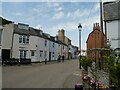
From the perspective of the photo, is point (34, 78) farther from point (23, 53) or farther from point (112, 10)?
point (23, 53)

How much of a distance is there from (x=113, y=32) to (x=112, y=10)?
319cm

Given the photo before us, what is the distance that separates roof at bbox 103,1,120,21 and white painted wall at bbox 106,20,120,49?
0.58 meters

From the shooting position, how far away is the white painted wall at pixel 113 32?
84.7ft

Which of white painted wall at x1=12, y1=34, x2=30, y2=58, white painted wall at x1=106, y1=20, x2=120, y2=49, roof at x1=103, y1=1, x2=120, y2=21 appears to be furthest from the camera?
white painted wall at x1=12, y1=34, x2=30, y2=58

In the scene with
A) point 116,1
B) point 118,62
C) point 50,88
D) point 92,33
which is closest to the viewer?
point 118,62

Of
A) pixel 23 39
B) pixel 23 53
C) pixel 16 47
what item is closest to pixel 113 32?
pixel 16 47

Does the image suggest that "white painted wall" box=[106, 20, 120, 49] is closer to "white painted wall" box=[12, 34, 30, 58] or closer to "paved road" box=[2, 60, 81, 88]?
"paved road" box=[2, 60, 81, 88]

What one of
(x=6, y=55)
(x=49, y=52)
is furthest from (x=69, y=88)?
(x=49, y=52)

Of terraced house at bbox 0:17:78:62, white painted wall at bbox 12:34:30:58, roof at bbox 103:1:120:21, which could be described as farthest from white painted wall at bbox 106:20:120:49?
white painted wall at bbox 12:34:30:58

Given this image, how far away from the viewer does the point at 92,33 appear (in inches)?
1511

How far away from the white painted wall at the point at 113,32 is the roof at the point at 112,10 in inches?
22.9

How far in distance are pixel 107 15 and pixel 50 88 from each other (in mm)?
16801

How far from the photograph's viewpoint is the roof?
27.2 metres

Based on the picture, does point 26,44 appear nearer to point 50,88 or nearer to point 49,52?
point 49,52
